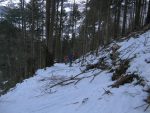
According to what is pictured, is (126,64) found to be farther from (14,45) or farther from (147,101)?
(14,45)

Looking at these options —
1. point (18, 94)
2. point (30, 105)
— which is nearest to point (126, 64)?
point (30, 105)

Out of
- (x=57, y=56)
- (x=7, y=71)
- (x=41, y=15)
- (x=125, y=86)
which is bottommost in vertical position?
(x=7, y=71)

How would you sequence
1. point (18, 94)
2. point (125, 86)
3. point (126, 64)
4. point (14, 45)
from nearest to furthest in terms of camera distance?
point (125, 86) < point (126, 64) < point (18, 94) < point (14, 45)

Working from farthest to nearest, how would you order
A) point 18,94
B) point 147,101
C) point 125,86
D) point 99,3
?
point 99,3 → point 18,94 → point 125,86 → point 147,101

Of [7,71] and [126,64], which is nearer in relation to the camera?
[126,64]

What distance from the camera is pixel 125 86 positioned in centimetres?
752

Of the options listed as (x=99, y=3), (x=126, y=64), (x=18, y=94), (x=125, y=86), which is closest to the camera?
(x=125, y=86)

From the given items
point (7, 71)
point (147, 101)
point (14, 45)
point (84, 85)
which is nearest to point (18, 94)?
point (84, 85)

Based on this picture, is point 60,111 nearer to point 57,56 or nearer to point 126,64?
point 126,64

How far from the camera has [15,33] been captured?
4456 centimetres

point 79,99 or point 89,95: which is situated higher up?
point 89,95

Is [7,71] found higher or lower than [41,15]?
lower

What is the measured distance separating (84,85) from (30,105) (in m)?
1.80

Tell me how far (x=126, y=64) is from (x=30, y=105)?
3.22 meters
